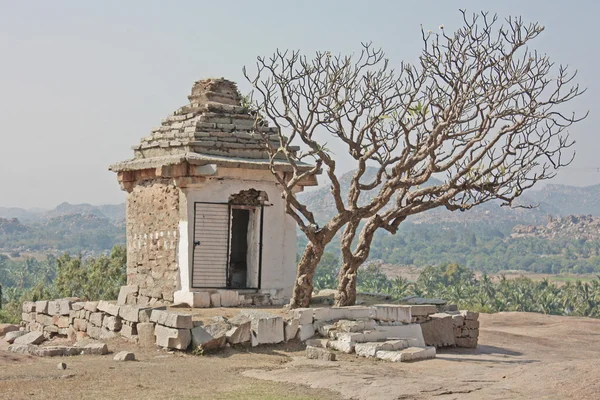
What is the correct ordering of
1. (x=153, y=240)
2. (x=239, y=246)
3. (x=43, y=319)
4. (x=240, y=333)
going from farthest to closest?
(x=239, y=246) → (x=43, y=319) → (x=153, y=240) → (x=240, y=333)

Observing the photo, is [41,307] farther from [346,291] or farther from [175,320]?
[346,291]

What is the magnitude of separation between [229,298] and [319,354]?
13.3ft

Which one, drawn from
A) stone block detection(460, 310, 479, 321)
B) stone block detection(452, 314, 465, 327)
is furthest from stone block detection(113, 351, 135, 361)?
stone block detection(460, 310, 479, 321)

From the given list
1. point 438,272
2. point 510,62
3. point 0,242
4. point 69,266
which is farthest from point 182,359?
point 0,242

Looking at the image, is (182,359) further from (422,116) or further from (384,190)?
(422,116)

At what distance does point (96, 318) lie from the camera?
49.8ft

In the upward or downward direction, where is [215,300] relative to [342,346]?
upward

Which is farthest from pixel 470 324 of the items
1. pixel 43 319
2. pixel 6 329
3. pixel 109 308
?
pixel 6 329

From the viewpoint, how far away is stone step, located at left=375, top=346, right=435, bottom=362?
12.1 m

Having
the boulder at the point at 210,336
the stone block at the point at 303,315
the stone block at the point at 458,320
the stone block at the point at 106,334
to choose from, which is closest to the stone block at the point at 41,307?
the stone block at the point at 106,334

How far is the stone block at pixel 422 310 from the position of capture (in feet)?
47.8

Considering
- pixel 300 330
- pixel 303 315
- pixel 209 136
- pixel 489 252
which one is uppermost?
pixel 489 252

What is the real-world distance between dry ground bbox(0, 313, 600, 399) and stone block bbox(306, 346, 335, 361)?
13 centimetres

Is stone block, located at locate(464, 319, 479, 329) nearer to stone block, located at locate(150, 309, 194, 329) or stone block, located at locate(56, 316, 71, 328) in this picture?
stone block, located at locate(150, 309, 194, 329)
